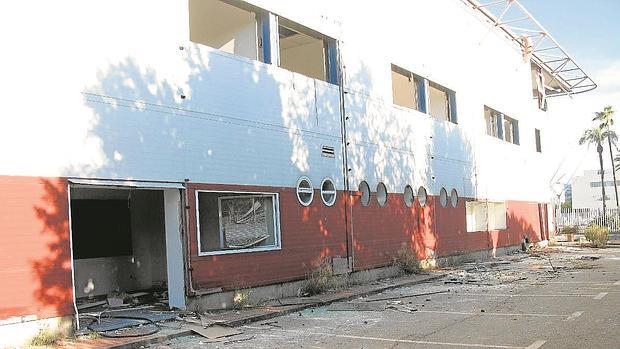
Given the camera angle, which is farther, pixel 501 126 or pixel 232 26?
pixel 501 126

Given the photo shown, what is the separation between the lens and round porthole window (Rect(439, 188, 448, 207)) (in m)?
23.0

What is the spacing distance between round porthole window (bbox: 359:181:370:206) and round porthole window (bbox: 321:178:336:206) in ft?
5.19

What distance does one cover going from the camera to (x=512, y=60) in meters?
32.7

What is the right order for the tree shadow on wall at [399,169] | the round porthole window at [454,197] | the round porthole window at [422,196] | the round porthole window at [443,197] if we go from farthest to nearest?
the round porthole window at [454,197] → the round porthole window at [443,197] → the round porthole window at [422,196] → the tree shadow on wall at [399,169]

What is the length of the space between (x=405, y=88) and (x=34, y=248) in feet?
54.4

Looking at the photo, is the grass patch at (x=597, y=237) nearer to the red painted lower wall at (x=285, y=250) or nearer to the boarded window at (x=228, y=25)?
the red painted lower wall at (x=285, y=250)

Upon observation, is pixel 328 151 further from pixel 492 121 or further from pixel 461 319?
pixel 492 121

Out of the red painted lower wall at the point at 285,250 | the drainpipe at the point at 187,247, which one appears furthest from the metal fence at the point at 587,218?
the drainpipe at the point at 187,247

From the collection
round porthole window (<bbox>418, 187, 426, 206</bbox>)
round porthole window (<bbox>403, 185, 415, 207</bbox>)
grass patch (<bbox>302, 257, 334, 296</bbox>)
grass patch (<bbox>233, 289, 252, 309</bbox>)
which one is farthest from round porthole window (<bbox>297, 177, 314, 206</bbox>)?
round porthole window (<bbox>418, 187, 426, 206</bbox>)

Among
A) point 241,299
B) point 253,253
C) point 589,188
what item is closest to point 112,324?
point 241,299

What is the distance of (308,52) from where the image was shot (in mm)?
18844

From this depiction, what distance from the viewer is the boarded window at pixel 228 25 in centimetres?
1500

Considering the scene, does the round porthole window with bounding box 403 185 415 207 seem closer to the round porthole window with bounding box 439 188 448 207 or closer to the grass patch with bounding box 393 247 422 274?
the grass patch with bounding box 393 247 422 274

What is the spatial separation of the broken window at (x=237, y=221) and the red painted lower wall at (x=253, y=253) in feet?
0.90
